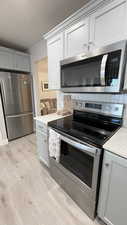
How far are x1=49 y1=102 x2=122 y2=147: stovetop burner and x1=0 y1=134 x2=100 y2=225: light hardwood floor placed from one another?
0.98 meters

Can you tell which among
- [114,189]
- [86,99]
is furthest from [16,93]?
[114,189]

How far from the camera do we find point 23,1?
1.50 meters

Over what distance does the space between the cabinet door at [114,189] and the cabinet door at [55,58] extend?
1.32 m

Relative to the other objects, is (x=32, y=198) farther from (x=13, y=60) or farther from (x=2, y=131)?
(x=13, y=60)

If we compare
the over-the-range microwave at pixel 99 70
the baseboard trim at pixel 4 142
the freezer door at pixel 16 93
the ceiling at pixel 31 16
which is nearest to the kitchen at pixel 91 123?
the over-the-range microwave at pixel 99 70

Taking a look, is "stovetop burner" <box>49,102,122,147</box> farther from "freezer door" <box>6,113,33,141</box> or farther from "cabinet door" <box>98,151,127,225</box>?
"freezer door" <box>6,113,33,141</box>

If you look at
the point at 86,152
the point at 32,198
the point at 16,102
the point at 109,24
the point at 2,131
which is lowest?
the point at 32,198

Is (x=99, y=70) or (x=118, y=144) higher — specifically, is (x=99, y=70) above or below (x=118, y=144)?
above

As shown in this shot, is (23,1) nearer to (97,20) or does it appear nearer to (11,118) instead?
(97,20)

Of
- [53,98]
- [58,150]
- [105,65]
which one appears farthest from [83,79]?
[53,98]

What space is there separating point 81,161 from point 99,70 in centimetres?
102

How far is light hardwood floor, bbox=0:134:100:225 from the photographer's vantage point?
1256 mm

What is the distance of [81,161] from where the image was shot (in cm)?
123

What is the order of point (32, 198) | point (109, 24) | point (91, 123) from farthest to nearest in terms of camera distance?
point (91, 123) → point (32, 198) → point (109, 24)
